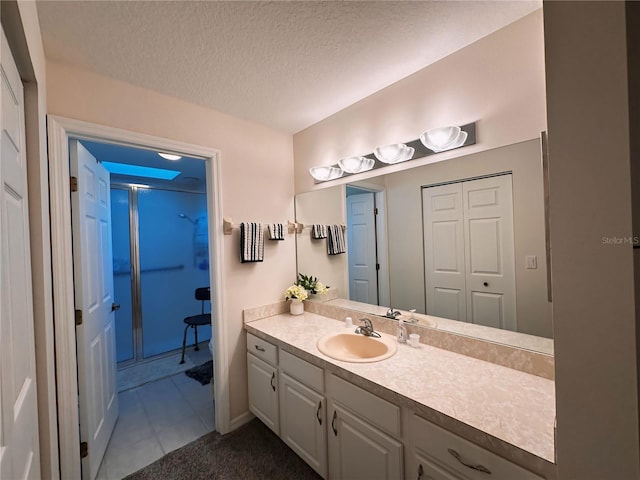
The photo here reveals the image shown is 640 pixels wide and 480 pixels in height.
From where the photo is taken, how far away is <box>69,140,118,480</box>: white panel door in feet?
4.88

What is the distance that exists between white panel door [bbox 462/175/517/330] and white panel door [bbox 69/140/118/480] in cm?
217

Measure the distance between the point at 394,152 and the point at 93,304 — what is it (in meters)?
2.11

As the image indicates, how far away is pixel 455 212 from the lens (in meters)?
1.47

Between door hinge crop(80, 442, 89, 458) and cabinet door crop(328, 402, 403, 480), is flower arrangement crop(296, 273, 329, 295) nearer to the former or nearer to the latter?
cabinet door crop(328, 402, 403, 480)

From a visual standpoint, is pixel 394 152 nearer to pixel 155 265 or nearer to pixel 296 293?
pixel 296 293

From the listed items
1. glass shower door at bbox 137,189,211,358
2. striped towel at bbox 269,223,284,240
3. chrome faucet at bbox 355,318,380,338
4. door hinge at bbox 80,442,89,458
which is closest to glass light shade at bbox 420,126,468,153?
chrome faucet at bbox 355,318,380,338

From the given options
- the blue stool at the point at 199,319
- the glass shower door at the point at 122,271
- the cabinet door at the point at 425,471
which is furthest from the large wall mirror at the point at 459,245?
the glass shower door at the point at 122,271

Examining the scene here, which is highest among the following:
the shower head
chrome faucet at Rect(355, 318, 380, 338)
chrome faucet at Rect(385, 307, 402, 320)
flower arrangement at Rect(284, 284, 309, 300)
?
the shower head

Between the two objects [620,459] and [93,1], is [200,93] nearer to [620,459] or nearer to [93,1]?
[93,1]

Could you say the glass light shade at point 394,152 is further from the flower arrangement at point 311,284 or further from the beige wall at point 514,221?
the flower arrangement at point 311,284

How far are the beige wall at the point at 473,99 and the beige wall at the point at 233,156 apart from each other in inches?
28.6

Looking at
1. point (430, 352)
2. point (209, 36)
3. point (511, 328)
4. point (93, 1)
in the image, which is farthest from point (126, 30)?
point (511, 328)

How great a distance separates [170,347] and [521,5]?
4408mm

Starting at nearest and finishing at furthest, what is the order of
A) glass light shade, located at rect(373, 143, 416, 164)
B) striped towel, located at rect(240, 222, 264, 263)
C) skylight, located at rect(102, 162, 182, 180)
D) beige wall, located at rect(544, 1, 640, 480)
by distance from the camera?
1. beige wall, located at rect(544, 1, 640, 480)
2. glass light shade, located at rect(373, 143, 416, 164)
3. striped towel, located at rect(240, 222, 264, 263)
4. skylight, located at rect(102, 162, 182, 180)
